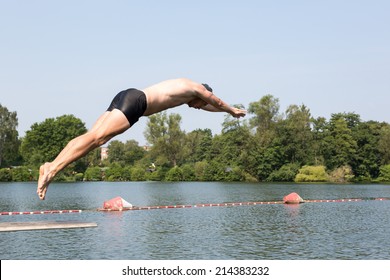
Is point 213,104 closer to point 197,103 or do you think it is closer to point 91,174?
point 197,103

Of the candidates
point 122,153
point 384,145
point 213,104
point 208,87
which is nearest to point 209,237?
point 213,104

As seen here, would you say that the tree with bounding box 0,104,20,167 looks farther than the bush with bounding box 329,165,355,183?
Yes

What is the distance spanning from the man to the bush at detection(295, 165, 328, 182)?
107517 millimetres

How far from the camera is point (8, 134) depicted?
147750 millimetres

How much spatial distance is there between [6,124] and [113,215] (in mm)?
116828

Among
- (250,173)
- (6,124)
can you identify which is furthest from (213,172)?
(6,124)

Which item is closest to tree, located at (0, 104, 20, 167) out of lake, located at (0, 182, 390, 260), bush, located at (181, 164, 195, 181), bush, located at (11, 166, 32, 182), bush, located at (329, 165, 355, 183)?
bush, located at (11, 166, 32, 182)

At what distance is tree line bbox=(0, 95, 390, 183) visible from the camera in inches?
4756

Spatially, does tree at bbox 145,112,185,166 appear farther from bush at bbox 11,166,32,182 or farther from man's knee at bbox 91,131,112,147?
man's knee at bbox 91,131,112,147

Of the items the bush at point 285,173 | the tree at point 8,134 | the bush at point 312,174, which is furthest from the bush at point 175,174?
the tree at point 8,134

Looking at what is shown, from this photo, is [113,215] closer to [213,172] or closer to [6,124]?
[213,172]

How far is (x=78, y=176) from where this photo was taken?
13500 centimetres

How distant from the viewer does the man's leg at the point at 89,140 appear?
7.36m
